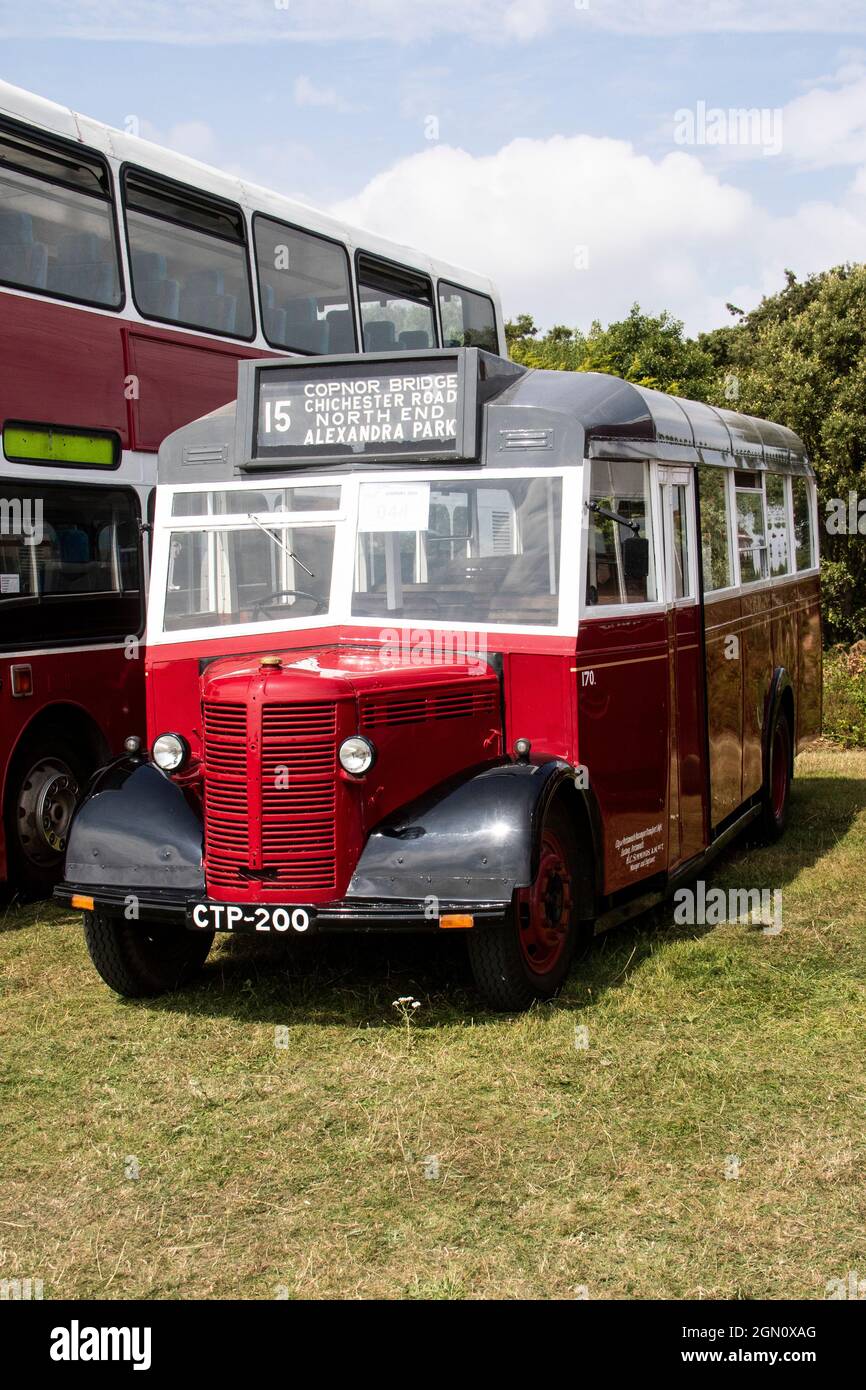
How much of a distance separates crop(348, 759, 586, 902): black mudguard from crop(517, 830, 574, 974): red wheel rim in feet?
1.06

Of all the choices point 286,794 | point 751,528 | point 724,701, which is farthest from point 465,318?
point 286,794

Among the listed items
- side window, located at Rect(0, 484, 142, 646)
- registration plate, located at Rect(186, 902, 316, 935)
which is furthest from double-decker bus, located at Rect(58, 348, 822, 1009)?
side window, located at Rect(0, 484, 142, 646)

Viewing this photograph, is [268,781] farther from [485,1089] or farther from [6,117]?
[6,117]

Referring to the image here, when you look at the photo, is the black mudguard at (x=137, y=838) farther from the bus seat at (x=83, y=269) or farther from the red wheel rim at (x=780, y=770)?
the red wheel rim at (x=780, y=770)

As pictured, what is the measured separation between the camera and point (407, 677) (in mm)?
6629

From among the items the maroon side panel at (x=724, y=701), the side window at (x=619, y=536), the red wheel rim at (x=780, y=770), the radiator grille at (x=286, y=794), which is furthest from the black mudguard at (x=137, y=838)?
the red wheel rim at (x=780, y=770)

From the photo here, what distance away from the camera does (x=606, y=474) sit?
715cm

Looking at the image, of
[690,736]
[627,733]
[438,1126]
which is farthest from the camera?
[690,736]

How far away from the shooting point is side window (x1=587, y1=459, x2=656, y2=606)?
7.02 m

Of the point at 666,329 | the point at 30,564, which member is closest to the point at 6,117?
the point at 30,564

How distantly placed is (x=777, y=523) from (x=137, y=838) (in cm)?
609

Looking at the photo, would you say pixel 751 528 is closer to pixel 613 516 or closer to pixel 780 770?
pixel 780 770

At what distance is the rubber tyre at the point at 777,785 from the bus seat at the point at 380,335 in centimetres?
430

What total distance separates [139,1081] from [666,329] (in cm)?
3432
